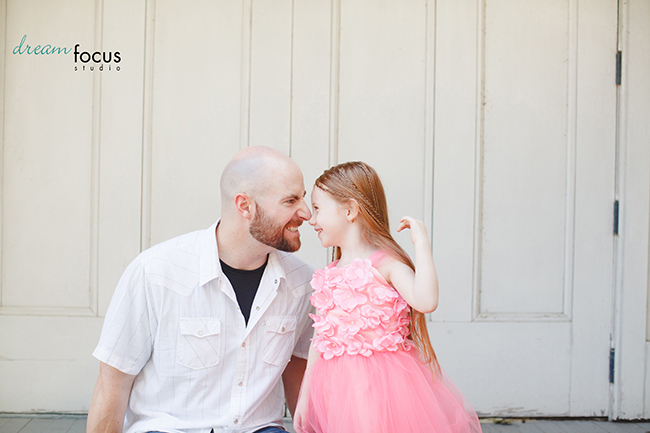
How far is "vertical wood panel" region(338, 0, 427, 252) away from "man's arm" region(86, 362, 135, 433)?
5.00 feet

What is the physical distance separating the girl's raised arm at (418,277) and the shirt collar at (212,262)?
1.24 feet

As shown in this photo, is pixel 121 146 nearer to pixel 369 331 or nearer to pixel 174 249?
pixel 174 249

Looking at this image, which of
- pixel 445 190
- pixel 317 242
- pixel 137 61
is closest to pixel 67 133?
pixel 137 61

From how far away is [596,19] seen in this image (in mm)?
2525

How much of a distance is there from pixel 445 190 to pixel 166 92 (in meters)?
1.58

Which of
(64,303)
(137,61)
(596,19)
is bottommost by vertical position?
(64,303)

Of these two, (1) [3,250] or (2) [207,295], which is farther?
(1) [3,250]

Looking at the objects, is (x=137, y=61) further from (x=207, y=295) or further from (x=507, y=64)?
(x=507, y=64)

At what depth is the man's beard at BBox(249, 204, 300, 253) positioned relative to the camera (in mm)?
1474

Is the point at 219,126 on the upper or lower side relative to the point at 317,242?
upper

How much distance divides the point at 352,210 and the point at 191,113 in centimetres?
127

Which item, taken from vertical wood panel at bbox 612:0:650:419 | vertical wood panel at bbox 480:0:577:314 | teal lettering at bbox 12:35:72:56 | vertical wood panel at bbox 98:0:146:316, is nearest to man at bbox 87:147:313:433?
vertical wood panel at bbox 98:0:146:316

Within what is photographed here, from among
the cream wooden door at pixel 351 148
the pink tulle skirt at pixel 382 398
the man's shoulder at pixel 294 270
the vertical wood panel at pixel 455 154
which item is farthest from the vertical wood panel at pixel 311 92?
the pink tulle skirt at pixel 382 398

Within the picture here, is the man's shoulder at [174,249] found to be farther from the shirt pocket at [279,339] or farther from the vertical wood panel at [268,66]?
the vertical wood panel at [268,66]
